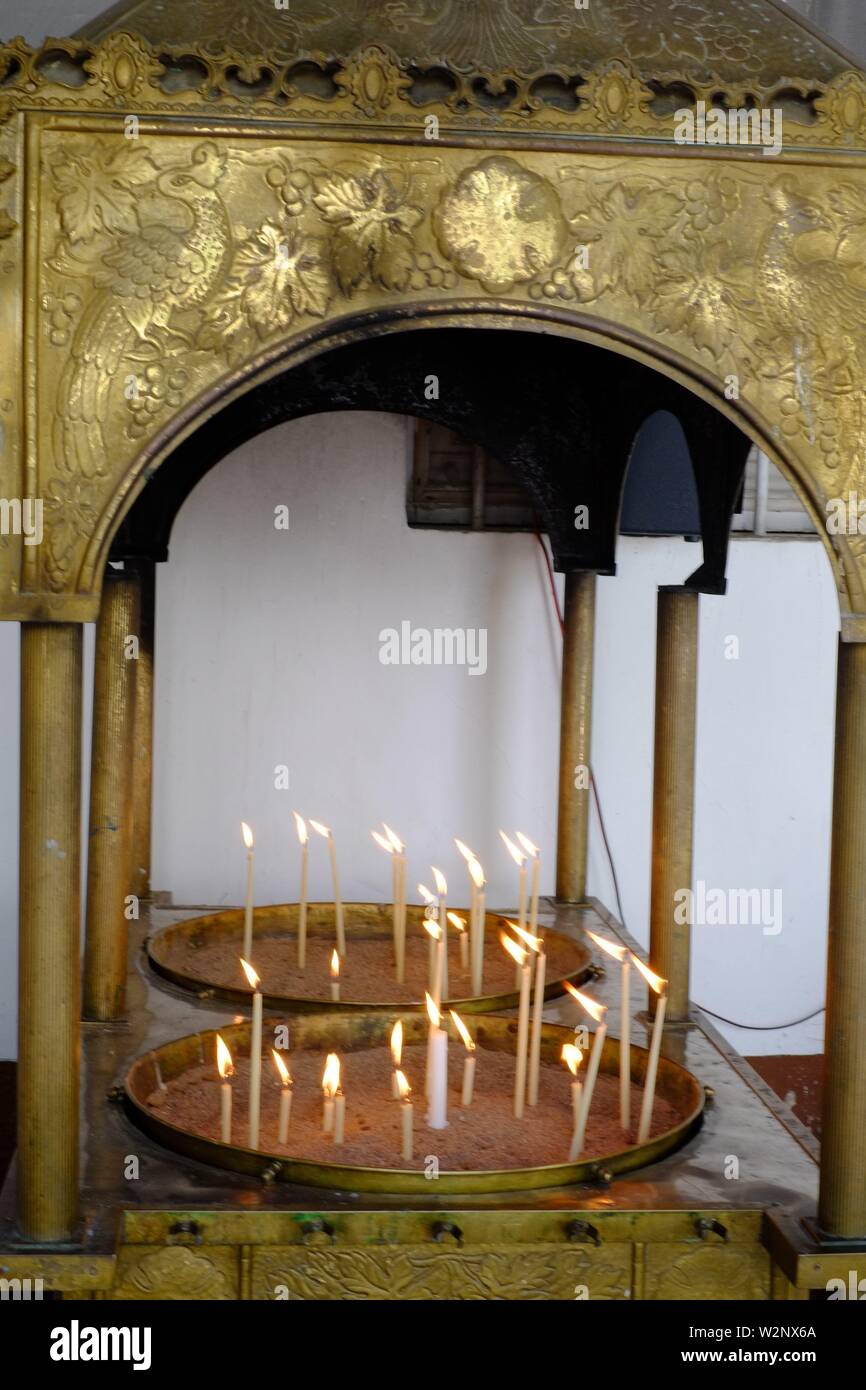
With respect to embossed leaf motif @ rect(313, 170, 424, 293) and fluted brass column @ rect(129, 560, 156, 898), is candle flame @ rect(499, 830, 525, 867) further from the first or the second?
embossed leaf motif @ rect(313, 170, 424, 293)

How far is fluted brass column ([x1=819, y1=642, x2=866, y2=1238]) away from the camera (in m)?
2.89

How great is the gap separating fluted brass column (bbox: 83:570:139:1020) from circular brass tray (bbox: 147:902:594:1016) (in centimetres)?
31

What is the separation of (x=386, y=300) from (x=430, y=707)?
10.2 ft

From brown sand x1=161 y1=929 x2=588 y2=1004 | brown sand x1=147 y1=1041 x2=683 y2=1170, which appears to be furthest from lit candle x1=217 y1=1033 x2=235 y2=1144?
brown sand x1=161 y1=929 x2=588 y2=1004

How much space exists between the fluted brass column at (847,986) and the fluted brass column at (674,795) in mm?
1294

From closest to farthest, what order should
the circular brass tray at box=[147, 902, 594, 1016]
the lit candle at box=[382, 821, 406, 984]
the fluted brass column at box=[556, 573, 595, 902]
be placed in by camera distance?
the circular brass tray at box=[147, 902, 594, 1016] < the lit candle at box=[382, 821, 406, 984] < the fluted brass column at box=[556, 573, 595, 902]

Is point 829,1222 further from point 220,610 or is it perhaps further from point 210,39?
point 220,610

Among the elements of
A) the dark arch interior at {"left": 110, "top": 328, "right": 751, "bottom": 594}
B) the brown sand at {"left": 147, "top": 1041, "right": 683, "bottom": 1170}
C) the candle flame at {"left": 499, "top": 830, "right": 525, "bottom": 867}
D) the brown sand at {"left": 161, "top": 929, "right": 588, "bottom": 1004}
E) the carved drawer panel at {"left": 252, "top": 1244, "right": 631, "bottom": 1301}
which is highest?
the dark arch interior at {"left": 110, "top": 328, "right": 751, "bottom": 594}

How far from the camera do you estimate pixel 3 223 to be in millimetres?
2713

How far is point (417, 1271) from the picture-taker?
9.57 ft

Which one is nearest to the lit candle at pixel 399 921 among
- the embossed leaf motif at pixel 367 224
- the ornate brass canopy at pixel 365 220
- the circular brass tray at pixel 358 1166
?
the circular brass tray at pixel 358 1166

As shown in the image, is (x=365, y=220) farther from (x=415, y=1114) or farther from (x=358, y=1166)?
(x=415, y=1114)

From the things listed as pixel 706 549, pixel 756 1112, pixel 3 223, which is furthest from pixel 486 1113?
pixel 3 223

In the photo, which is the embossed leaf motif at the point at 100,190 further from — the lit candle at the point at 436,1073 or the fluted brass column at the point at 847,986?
the lit candle at the point at 436,1073
